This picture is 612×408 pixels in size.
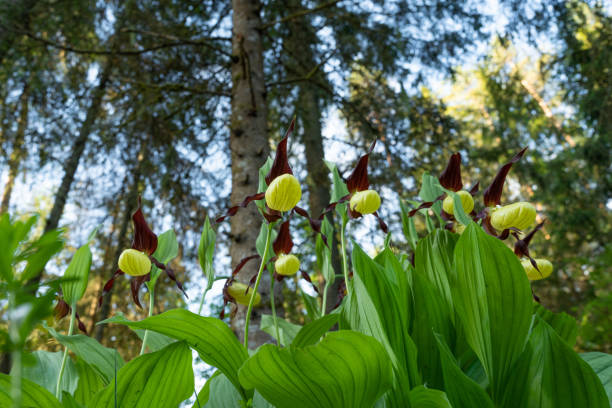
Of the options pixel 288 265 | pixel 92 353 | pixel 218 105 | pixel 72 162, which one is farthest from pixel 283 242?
pixel 72 162

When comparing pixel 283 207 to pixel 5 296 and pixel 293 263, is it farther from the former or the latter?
pixel 5 296

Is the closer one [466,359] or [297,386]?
[297,386]

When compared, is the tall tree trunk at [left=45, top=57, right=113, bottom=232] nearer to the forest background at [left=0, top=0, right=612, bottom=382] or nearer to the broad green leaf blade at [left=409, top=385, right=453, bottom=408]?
the forest background at [left=0, top=0, right=612, bottom=382]

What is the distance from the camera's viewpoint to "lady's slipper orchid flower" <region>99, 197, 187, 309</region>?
1114mm

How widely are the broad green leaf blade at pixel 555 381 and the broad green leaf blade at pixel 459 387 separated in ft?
0.32

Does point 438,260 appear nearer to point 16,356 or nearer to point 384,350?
point 384,350

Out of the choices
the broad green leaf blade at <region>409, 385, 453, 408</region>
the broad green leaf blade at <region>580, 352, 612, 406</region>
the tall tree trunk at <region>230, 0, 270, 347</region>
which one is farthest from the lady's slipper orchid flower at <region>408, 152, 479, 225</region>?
the tall tree trunk at <region>230, 0, 270, 347</region>

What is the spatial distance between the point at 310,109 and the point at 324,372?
17.2 ft

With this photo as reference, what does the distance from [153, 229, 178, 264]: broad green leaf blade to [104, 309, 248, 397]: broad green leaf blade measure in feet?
1.42

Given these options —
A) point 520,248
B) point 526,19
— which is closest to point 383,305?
point 520,248

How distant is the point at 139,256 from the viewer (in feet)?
3.70

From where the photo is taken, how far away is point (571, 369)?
2.38 feet

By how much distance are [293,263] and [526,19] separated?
5253 mm

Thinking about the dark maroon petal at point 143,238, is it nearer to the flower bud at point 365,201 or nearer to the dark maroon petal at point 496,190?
the flower bud at point 365,201
